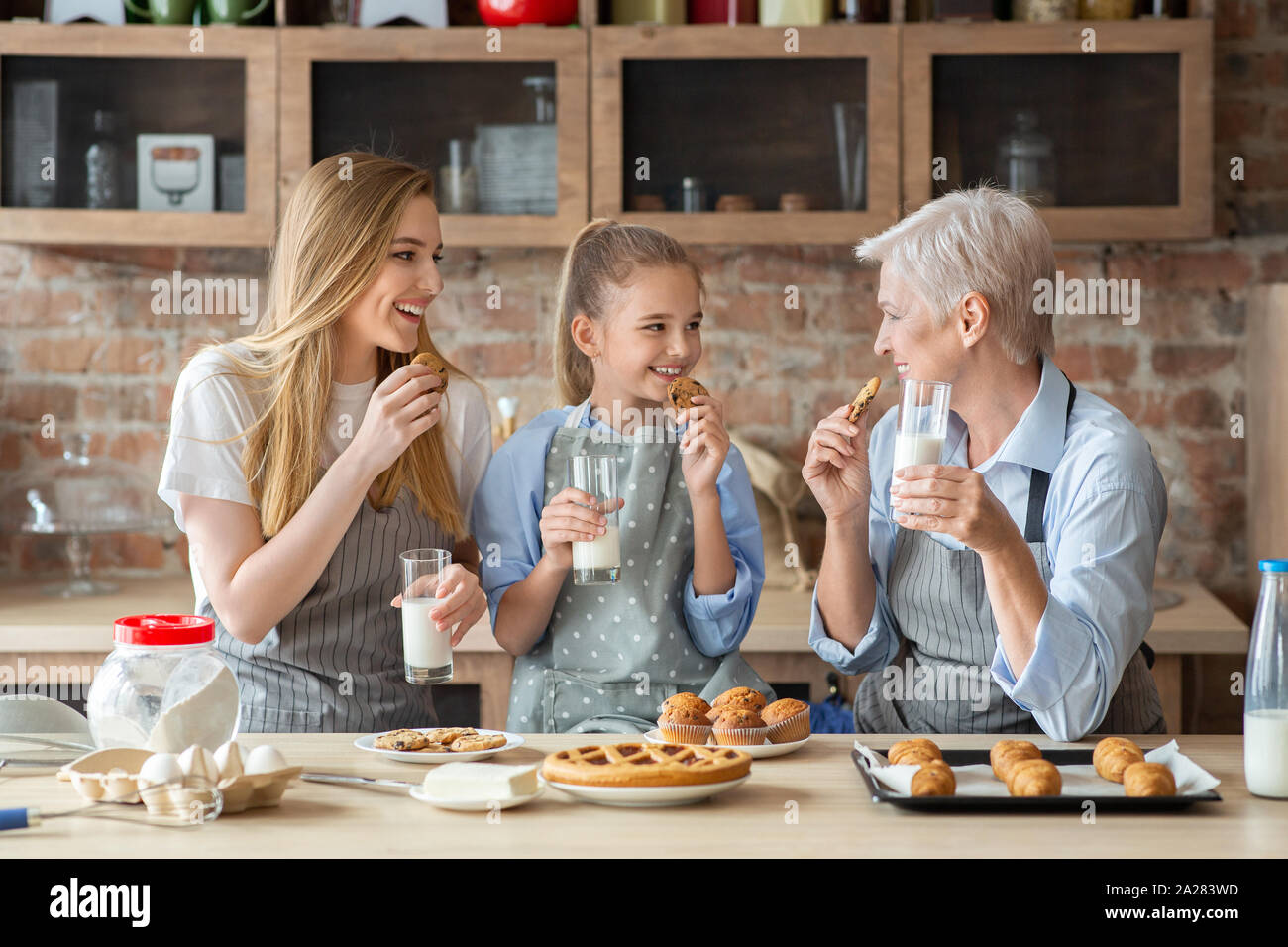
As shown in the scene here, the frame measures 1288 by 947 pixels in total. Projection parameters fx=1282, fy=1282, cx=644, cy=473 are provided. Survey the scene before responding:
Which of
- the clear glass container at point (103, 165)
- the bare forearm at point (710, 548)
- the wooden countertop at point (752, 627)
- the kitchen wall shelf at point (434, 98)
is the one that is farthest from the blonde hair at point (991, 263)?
the clear glass container at point (103, 165)

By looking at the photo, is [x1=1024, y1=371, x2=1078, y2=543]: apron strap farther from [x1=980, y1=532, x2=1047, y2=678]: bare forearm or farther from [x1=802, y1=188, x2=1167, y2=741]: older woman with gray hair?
[x1=980, y1=532, x2=1047, y2=678]: bare forearm

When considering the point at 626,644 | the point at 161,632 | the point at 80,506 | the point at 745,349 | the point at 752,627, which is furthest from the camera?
the point at 745,349

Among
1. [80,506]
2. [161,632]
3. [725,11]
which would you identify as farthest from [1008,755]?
[80,506]

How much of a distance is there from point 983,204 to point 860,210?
3.64 ft

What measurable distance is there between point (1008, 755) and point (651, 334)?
0.93 meters

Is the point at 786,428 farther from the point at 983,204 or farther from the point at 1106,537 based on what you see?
the point at 1106,537

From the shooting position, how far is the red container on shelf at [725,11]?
2.98 meters

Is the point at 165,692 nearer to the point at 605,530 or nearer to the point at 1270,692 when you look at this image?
the point at 605,530

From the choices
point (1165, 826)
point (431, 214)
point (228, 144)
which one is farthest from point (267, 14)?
point (1165, 826)

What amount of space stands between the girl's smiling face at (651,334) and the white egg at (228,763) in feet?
3.12

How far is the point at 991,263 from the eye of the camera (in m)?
1.82

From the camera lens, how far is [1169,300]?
325 centimetres

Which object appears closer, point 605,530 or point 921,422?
point 921,422

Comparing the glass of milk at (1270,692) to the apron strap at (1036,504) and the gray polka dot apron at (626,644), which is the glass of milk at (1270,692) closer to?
the apron strap at (1036,504)
